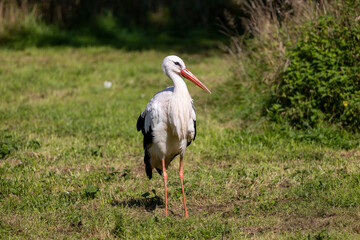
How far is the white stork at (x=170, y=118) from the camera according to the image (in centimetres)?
466

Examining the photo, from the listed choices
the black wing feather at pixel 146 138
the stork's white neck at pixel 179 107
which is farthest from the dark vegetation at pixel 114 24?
the stork's white neck at pixel 179 107

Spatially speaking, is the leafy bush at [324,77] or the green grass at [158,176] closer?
the green grass at [158,176]

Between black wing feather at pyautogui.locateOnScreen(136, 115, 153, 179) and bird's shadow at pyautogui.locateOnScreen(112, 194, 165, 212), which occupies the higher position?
black wing feather at pyautogui.locateOnScreen(136, 115, 153, 179)

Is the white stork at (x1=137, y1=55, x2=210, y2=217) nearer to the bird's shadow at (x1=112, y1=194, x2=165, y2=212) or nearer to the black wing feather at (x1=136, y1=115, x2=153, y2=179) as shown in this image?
the black wing feather at (x1=136, y1=115, x2=153, y2=179)

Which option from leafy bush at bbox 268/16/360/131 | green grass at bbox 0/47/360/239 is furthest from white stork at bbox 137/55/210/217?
leafy bush at bbox 268/16/360/131

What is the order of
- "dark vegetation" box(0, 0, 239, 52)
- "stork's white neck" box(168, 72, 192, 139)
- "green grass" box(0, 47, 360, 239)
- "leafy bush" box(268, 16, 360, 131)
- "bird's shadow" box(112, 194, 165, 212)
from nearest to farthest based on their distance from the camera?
"green grass" box(0, 47, 360, 239) → "stork's white neck" box(168, 72, 192, 139) → "bird's shadow" box(112, 194, 165, 212) → "leafy bush" box(268, 16, 360, 131) → "dark vegetation" box(0, 0, 239, 52)

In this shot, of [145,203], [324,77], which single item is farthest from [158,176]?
[324,77]

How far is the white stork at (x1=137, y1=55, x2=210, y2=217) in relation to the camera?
183 inches

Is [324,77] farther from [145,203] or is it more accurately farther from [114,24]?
[114,24]

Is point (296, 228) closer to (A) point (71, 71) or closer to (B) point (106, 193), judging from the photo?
(B) point (106, 193)

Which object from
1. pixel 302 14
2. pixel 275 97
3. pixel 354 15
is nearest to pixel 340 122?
pixel 275 97

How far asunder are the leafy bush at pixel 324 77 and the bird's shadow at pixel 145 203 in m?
2.53

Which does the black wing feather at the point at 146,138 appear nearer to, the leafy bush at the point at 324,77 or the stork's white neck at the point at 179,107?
the stork's white neck at the point at 179,107

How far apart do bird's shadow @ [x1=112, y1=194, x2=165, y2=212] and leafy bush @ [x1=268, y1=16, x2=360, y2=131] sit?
8.29 feet
